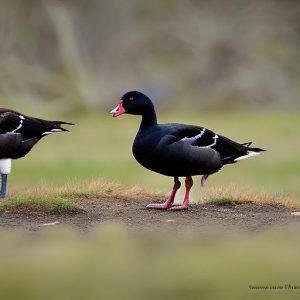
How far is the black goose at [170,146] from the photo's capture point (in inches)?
411

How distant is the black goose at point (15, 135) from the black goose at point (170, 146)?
2.00 m

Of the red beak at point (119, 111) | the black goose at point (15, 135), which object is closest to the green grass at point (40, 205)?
the black goose at point (15, 135)

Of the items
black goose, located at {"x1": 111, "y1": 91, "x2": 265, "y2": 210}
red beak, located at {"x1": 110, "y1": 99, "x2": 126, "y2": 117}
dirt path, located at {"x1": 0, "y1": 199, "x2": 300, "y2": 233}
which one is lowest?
dirt path, located at {"x1": 0, "y1": 199, "x2": 300, "y2": 233}

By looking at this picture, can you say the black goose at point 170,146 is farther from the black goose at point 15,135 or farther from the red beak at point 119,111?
the black goose at point 15,135

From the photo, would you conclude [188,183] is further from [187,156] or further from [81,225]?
[81,225]

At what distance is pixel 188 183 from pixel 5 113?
3.16 meters

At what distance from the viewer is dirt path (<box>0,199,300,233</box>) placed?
9789 mm

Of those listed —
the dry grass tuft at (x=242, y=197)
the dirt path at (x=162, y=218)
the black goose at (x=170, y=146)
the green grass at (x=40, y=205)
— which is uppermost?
the black goose at (x=170, y=146)

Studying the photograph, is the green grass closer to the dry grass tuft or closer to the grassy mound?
the grassy mound

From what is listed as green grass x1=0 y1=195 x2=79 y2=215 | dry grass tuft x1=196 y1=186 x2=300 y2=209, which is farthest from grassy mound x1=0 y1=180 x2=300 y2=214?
green grass x1=0 y1=195 x2=79 y2=215

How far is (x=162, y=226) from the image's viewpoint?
32.1 ft

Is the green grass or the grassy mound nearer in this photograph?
the green grass

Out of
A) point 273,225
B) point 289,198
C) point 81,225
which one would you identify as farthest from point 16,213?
point 289,198

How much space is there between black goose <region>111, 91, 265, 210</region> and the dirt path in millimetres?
475
